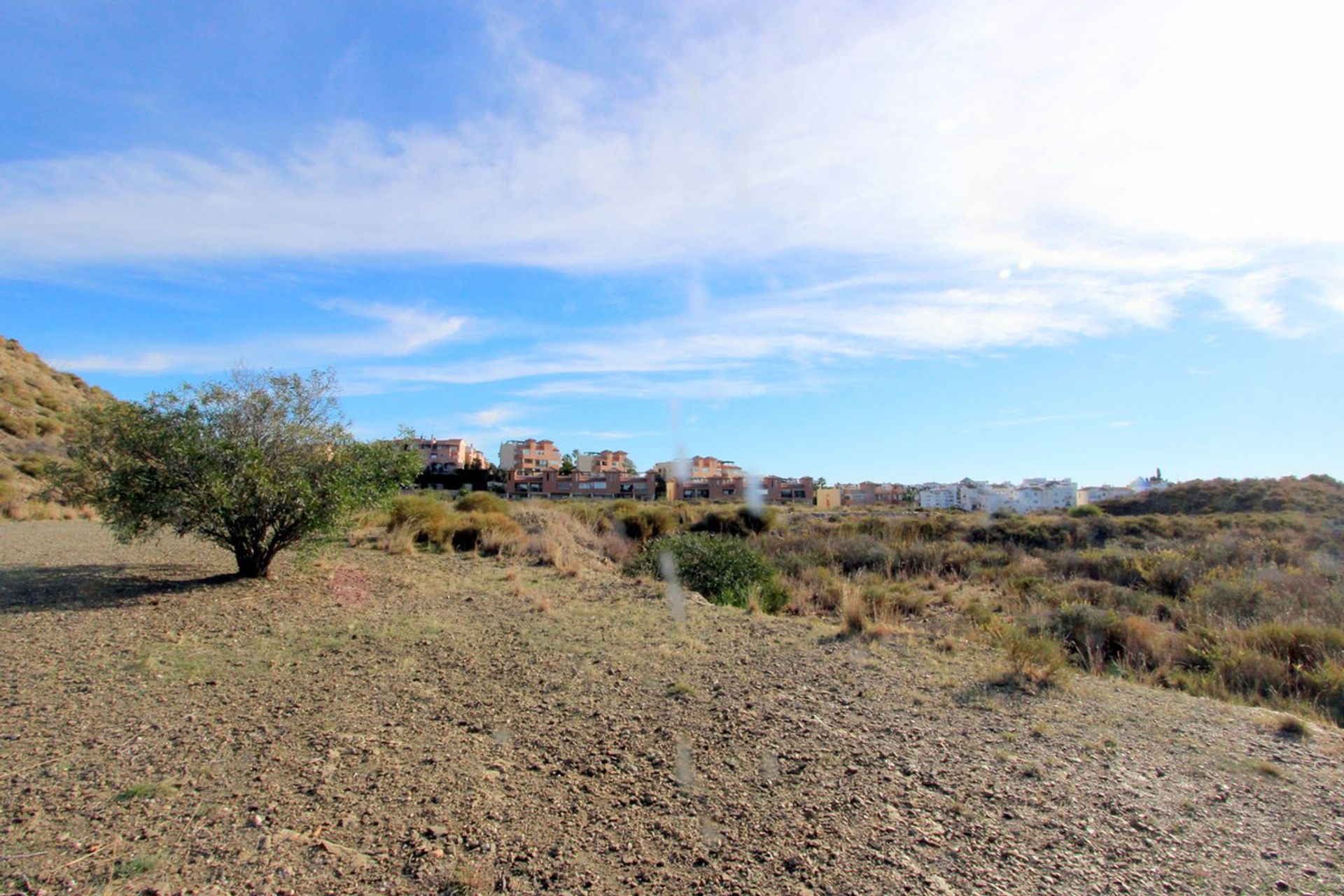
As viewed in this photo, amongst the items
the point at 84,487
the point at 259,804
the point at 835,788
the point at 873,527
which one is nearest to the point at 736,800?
the point at 835,788

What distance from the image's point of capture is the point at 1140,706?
6.60 metres

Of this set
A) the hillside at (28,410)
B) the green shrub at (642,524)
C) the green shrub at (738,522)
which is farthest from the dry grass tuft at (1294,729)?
the green shrub at (738,522)

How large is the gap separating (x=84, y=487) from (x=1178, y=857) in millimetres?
10697

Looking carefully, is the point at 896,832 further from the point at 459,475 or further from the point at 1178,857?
the point at 459,475

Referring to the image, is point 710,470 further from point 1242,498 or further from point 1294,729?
point 1294,729

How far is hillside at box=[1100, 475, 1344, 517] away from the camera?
35875 mm

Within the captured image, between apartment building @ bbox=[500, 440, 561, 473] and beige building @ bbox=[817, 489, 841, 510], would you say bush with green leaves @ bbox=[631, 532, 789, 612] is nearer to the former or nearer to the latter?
beige building @ bbox=[817, 489, 841, 510]

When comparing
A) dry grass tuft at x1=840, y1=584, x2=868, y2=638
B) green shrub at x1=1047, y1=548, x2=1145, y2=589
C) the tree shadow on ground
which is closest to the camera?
the tree shadow on ground

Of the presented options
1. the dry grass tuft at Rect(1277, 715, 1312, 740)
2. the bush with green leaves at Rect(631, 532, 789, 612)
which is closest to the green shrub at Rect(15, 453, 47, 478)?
the bush with green leaves at Rect(631, 532, 789, 612)

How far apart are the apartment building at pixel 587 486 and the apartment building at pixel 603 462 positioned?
15038mm

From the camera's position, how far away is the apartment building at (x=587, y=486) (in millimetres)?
63156

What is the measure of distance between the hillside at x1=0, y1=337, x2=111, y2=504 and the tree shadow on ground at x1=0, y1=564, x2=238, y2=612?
1104 cm

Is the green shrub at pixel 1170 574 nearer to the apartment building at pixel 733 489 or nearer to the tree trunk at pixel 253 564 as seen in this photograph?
the tree trunk at pixel 253 564

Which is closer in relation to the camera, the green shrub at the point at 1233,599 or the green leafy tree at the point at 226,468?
the green leafy tree at the point at 226,468
